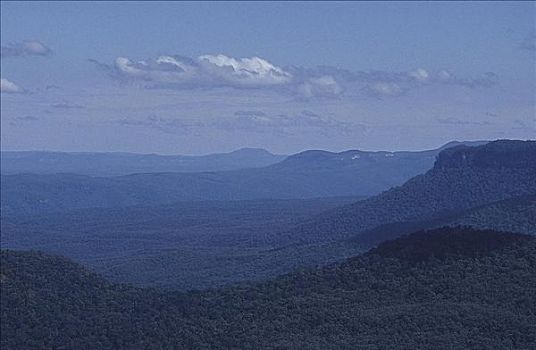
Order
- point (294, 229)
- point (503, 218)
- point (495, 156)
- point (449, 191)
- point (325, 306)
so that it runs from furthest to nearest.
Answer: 1. point (294, 229)
2. point (449, 191)
3. point (495, 156)
4. point (503, 218)
5. point (325, 306)

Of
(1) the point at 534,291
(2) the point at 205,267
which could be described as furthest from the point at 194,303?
(2) the point at 205,267

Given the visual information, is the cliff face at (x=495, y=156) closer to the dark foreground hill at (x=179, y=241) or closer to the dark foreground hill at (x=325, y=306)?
the dark foreground hill at (x=179, y=241)

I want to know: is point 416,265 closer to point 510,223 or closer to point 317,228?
point 510,223

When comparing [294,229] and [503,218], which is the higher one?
[503,218]

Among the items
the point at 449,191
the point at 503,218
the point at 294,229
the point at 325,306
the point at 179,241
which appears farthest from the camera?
the point at 179,241

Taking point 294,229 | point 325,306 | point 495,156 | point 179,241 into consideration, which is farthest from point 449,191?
point 325,306

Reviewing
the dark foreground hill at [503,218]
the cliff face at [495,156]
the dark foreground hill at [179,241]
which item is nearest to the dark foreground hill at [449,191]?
the cliff face at [495,156]

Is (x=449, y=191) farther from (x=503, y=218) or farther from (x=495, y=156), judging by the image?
(x=503, y=218)
